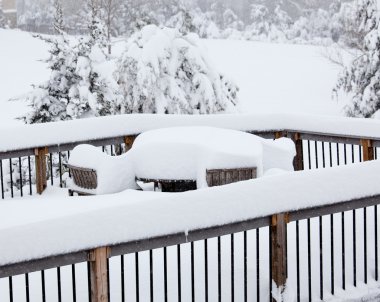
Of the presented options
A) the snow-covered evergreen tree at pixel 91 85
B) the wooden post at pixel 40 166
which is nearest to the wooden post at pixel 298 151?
the wooden post at pixel 40 166

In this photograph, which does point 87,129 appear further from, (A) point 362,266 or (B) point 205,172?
(A) point 362,266

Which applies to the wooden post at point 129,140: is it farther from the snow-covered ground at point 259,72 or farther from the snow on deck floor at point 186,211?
the snow-covered ground at point 259,72

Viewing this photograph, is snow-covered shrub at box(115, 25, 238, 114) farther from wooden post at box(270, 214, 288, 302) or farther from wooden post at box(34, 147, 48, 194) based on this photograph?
wooden post at box(270, 214, 288, 302)

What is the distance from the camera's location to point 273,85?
115 feet

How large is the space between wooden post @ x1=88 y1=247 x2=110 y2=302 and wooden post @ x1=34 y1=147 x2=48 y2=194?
15.8 feet

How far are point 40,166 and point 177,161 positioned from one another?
6.31ft

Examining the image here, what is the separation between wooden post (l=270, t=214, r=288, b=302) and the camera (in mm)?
5473

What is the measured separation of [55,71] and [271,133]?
5.72m

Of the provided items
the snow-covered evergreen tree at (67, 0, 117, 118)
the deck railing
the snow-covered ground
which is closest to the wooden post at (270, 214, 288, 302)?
the deck railing

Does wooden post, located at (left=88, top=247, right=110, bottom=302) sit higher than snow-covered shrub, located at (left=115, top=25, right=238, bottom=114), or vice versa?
snow-covered shrub, located at (left=115, top=25, right=238, bottom=114)

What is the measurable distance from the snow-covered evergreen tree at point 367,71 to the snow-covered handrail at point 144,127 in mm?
12878

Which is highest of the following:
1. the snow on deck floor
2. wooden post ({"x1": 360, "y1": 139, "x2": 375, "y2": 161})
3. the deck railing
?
the snow on deck floor

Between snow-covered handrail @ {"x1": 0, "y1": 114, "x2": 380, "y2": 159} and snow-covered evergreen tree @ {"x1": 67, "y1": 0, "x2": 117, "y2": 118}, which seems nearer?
snow-covered handrail @ {"x1": 0, "y1": 114, "x2": 380, "y2": 159}

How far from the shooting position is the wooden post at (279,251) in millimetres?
5473
